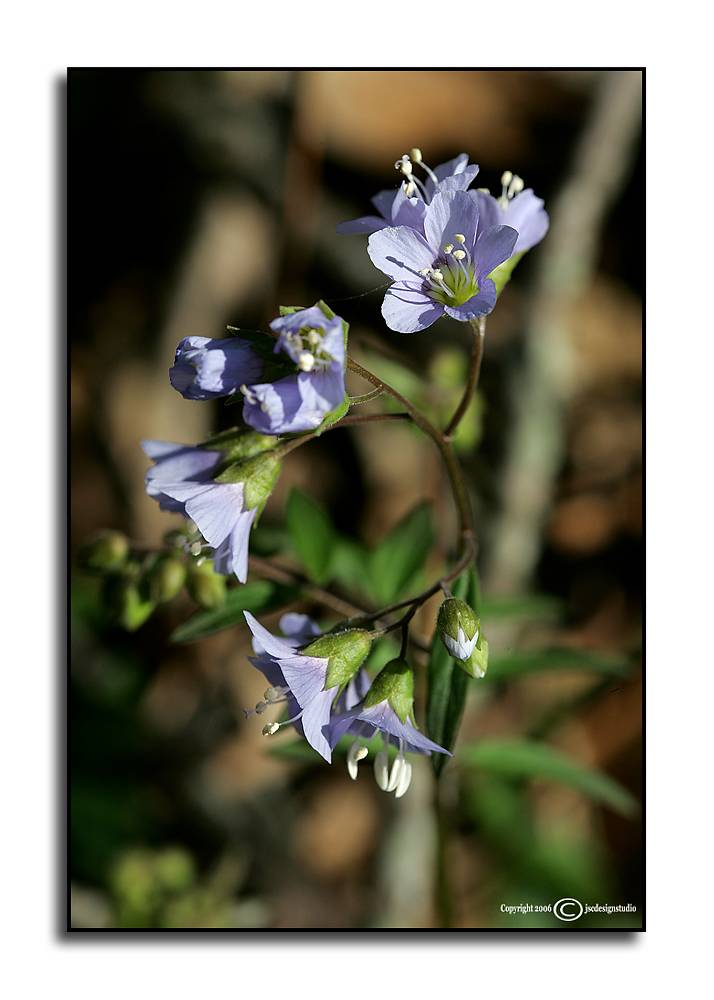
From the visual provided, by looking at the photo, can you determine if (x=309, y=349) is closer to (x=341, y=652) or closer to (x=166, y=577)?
(x=341, y=652)

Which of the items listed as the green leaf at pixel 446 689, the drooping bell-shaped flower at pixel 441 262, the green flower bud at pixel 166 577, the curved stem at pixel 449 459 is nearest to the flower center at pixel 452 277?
the drooping bell-shaped flower at pixel 441 262

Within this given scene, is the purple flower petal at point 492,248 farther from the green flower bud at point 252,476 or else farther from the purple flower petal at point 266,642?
the purple flower petal at point 266,642

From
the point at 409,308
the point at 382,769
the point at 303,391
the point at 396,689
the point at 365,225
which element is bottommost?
the point at 382,769

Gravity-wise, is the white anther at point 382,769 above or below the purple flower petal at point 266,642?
below

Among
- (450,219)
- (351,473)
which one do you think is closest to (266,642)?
(450,219)

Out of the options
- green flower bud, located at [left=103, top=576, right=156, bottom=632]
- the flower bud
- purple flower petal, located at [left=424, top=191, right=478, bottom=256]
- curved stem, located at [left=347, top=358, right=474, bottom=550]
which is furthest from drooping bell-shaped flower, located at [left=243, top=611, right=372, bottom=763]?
purple flower petal, located at [left=424, top=191, right=478, bottom=256]

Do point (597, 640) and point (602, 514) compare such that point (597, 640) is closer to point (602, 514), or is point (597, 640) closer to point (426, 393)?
point (602, 514)
